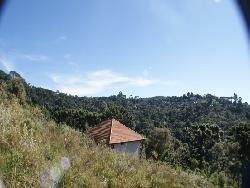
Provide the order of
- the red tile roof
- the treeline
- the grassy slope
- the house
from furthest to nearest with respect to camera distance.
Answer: the treeline → the red tile roof → the house → the grassy slope

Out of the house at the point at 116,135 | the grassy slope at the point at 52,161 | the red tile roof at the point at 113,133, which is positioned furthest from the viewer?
the red tile roof at the point at 113,133

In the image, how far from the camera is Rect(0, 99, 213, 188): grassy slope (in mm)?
4766

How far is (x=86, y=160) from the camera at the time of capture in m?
6.34

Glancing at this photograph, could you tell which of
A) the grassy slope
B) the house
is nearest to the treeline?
the house

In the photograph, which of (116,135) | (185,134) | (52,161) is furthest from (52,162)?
(185,134)

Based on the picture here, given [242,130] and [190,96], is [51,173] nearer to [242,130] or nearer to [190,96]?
[242,130]

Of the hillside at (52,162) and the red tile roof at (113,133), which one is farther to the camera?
the red tile roof at (113,133)

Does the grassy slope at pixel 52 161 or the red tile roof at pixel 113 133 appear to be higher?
the red tile roof at pixel 113 133

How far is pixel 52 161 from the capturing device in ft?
17.9

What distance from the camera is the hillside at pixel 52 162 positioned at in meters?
4.77

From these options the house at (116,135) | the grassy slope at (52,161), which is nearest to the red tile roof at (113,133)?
the house at (116,135)

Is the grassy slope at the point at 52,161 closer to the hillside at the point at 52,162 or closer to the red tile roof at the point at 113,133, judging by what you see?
the hillside at the point at 52,162

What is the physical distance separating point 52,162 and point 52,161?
0.04 meters

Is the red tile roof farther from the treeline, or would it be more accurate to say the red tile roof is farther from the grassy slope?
the grassy slope
